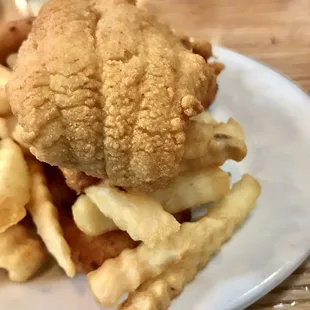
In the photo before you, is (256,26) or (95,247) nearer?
(95,247)

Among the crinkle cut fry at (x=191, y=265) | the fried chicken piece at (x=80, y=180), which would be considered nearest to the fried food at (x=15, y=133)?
the fried chicken piece at (x=80, y=180)

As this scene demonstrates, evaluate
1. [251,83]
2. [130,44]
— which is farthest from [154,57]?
[251,83]

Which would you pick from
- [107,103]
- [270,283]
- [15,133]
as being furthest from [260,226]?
[15,133]

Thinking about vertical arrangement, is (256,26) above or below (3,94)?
below

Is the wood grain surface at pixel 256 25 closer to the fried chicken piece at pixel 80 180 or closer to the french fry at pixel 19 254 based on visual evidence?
the fried chicken piece at pixel 80 180

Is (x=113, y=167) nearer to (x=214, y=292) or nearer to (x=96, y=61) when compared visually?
(x=96, y=61)

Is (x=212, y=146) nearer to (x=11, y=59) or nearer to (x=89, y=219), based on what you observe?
(x=89, y=219)
